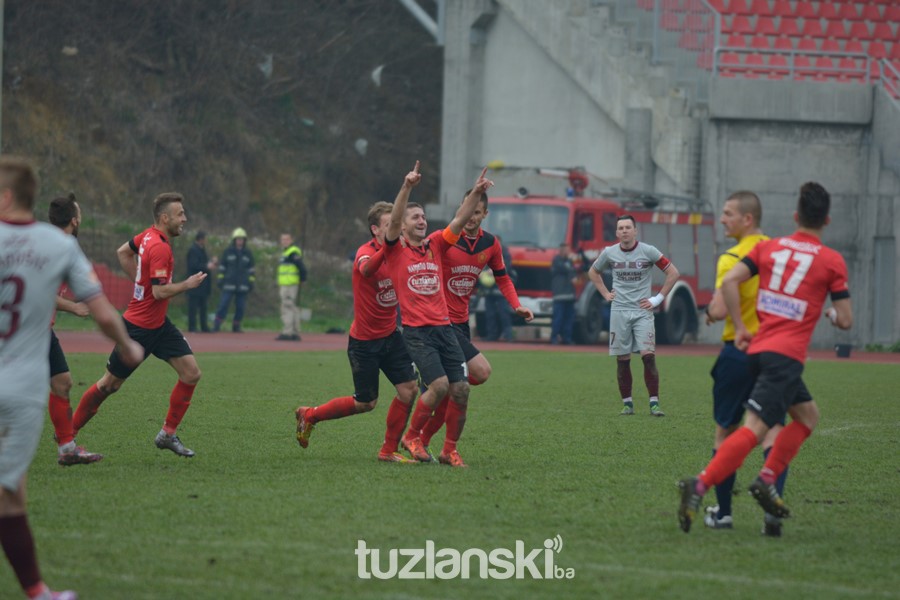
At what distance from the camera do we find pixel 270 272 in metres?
32.0

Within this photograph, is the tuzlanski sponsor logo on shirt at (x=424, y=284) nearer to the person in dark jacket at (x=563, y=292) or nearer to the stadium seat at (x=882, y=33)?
the person in dark jacket at (x=563, y=292)

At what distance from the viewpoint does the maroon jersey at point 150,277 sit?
9734mm

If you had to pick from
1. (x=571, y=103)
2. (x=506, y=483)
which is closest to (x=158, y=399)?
(x=506, y=483)

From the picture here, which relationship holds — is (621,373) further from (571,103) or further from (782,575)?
(571,103)

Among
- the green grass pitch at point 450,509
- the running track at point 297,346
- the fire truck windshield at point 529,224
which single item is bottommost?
the running track at point 297,346

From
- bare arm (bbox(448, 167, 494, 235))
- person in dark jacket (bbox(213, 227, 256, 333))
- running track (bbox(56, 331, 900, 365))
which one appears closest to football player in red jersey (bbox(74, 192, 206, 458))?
bare arm (bbox(448, 167, 494, 235))

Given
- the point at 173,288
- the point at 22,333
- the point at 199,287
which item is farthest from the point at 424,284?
the point at 199,287

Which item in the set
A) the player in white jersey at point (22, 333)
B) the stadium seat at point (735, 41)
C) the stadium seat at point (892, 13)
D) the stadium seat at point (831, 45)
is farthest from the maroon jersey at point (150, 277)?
the stadium seat at point (892, 13)

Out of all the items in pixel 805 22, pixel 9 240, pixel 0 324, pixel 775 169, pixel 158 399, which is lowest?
pixel 158 399

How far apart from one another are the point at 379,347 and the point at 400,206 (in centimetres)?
137

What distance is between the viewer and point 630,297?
585 inches

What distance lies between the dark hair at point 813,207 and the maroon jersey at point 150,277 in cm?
457

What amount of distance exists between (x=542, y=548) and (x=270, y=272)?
84.4 feet

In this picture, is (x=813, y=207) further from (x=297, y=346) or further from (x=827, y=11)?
(x=827, y=11)
